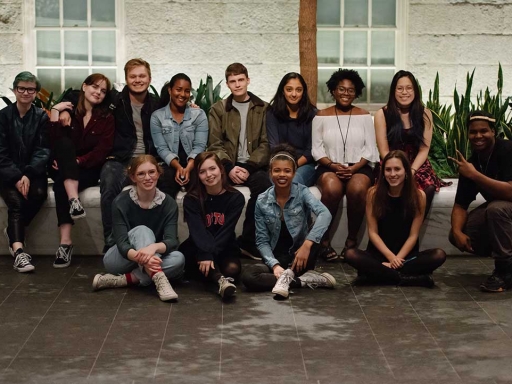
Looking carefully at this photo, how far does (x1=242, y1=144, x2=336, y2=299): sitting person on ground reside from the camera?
7.77 metres

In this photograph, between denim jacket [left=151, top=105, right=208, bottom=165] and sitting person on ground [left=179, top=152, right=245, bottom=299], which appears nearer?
sitting person on ground [left=179, top=152, right=245, bottom=299]

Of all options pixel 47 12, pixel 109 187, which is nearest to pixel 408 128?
pixel 109 187

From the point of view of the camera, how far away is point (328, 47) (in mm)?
12047

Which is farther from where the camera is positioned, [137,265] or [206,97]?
[206,97]

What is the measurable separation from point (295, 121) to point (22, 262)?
245 centimetres

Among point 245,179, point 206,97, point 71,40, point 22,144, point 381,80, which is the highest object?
point 71,40

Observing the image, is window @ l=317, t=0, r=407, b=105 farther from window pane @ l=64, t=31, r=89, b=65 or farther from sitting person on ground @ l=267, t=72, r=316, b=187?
sitting person on ground @ l=267, t=72, r=316, b=187

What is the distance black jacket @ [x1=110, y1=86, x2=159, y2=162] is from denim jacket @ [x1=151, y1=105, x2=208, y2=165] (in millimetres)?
108

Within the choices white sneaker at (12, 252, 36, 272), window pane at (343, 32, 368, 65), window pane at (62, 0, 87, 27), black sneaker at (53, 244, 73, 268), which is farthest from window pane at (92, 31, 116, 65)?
white sneaker at (12, 252, 36, 272)

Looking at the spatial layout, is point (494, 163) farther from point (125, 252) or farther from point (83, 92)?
point (83, 92)

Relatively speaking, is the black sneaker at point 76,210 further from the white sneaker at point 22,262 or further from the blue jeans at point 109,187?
the white sneaker at point 22,262

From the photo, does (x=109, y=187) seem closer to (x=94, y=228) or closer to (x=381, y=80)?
(x=94, y=228)

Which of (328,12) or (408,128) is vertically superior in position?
(328,12)

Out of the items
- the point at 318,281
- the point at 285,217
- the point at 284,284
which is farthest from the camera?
the point at 285,217
